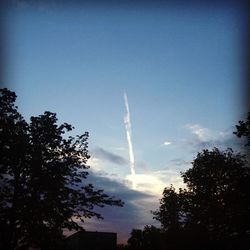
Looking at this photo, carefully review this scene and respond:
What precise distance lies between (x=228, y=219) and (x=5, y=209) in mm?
34604

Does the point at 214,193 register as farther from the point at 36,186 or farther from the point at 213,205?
the point at 36,186

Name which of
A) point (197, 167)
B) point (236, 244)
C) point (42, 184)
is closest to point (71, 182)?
point (42, 184)

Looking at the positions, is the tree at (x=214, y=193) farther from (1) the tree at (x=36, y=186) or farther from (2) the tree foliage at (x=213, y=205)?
(1) the tree at (x=36, y=186)

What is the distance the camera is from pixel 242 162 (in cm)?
5859

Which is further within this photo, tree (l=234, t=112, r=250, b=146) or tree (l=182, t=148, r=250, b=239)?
tree (l=182, t=148, r=250, b=239)

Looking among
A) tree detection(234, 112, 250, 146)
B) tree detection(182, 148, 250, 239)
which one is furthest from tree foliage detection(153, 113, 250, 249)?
tree detection(234, 112, 250, 146)

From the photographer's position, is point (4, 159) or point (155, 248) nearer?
point (4, 159)

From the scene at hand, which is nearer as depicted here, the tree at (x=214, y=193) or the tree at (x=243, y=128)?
the tree at (x=243, y=128)

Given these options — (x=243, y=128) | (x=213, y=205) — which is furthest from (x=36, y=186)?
(x=213, y=205)

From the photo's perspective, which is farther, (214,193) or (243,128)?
(214,193)

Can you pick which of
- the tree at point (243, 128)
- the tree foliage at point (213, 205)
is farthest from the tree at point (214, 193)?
the tree at point (243, 128)

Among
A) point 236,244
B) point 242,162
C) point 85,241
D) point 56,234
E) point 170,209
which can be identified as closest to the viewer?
point 56,234

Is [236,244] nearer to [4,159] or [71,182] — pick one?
[71,182]

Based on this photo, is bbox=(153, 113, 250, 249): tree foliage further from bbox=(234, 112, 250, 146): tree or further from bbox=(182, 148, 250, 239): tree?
bbox=(234, 112, 250, 146): tree
